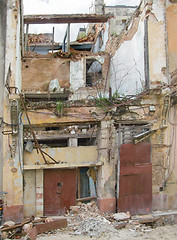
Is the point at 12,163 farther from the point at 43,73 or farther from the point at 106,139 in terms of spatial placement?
the point at 43,73

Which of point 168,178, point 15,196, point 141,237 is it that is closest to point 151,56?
point 168,178

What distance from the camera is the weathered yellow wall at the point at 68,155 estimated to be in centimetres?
977

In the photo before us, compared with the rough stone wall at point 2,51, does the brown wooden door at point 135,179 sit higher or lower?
lower

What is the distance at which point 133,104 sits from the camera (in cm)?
1013

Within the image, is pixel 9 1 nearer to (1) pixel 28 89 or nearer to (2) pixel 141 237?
(1) pixel 28 89

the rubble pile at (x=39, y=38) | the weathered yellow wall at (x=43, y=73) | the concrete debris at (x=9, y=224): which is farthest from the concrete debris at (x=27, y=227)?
the rubble pile at (x=39, y=38)

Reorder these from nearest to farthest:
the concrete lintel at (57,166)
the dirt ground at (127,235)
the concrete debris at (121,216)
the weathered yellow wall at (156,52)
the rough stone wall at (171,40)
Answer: the dirt ground at (127,235)
the concrete debris at (121,216)
the concrete lintel at (57,166)
the weathered yellow wall at (156,52)
the rough stone wall at (171,40)

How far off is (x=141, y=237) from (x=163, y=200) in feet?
9.30

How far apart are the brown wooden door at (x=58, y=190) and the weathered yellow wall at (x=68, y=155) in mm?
517

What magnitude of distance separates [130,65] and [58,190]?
22.6 ft

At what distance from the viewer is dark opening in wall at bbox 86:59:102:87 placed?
666 inches

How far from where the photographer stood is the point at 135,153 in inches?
392

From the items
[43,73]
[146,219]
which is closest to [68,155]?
[146,219]

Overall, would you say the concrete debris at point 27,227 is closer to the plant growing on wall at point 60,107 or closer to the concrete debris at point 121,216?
the concrete debris at point 121,216
